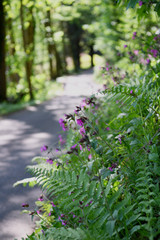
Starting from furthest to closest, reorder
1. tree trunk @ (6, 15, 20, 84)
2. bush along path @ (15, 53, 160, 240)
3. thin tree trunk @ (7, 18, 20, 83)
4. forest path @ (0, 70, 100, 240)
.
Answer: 1. thin tree trunk @ (7, 18, 20, 83)
2. tree trunk @ (6, 15, 20, 84)
3. forest path @ (0, 70, 100, 240)
4. bush along path @ (15, 53, 160, 240)

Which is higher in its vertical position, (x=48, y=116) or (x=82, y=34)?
(x=82, y=34)

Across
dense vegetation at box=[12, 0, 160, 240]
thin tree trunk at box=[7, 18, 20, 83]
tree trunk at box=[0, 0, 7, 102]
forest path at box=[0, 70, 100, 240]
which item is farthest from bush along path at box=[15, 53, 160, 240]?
thin tree trunk at box=[7, 18, 20, 83]

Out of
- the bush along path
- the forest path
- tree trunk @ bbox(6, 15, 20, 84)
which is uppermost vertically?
tree trunk @ bbox(6, 15, 20, 84)

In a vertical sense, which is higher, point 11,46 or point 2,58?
point 11,46

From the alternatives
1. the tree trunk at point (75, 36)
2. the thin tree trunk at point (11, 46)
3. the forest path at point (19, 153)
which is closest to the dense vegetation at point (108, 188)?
the forest path at point (19, 153)

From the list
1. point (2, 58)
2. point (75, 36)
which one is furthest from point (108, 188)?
point (75, 36)

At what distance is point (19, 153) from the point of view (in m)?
6.72

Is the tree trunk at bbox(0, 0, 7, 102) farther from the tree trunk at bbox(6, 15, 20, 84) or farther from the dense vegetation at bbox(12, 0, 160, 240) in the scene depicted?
the dense vegetation at bbox(12, 0, 160, 240)

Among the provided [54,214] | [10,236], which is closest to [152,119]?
[54,214]

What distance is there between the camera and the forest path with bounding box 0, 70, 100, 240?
3.63 meters

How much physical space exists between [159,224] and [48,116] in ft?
29.6

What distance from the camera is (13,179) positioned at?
514 cm

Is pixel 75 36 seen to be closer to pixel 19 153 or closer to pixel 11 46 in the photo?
pixel 11 46

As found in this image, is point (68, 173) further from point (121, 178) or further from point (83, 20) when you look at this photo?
point (83, 20)
